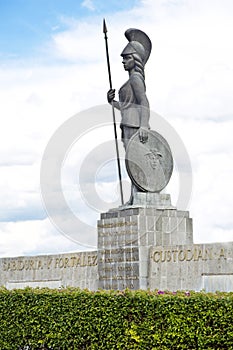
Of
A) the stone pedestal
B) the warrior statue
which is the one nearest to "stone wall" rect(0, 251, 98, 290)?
the stone pedestal

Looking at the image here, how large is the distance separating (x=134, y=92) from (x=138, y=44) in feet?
3.79

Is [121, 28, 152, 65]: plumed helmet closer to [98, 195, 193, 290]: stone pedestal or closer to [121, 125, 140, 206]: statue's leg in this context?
[121, 125, 140, 206]: statue's leg

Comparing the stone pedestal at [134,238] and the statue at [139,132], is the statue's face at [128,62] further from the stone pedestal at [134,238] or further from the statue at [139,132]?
the stone pedestal at [134,238]

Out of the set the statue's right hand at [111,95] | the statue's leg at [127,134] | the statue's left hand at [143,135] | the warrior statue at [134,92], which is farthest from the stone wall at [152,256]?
the statue's right hand at [111,95]

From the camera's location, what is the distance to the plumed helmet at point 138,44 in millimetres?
15695

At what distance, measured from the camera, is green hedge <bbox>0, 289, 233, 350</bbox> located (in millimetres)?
8828

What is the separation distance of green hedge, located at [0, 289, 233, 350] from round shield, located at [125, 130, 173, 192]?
15.2 ft

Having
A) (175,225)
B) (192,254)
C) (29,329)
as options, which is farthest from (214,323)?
(175,225)

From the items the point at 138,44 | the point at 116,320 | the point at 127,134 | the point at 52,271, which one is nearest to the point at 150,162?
the point at 127,134

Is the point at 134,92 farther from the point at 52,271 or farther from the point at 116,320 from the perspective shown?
the point at 116,320

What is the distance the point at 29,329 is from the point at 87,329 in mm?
1266

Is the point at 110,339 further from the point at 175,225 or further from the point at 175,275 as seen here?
the point at 175,225

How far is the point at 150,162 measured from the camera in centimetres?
1526

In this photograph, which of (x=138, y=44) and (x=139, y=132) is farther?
(x=138, y=44)
